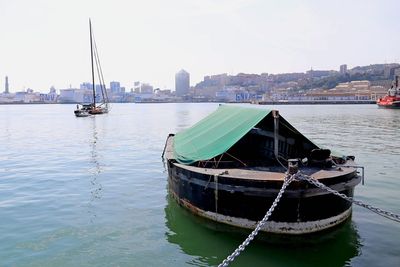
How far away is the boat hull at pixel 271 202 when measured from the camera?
29.2 feet

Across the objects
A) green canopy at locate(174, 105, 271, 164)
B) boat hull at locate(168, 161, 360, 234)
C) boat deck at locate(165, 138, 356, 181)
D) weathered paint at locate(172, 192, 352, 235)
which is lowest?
weathered paint at locate(172, 192, 352, 235)

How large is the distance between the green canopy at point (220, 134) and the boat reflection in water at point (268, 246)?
82.0 inches

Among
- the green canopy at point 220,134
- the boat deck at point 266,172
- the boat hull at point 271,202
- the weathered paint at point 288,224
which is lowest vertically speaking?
the weathered paint at point 288,224

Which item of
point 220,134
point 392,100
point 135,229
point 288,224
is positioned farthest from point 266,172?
point 392,100

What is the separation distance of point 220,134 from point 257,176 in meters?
2.99

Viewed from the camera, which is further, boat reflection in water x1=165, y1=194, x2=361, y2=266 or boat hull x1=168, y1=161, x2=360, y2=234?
boat hull x1=168, y1=161, x2=360, y2=234

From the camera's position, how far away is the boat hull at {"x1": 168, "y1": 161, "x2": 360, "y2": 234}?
29.2 ft

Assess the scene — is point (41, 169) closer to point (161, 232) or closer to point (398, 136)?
point (161, 232)

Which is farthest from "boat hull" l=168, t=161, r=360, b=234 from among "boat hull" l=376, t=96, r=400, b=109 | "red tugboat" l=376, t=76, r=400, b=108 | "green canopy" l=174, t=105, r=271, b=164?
"red tugboat" l=376, t=76, r=400, b=108

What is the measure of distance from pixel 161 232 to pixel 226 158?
2.80 m

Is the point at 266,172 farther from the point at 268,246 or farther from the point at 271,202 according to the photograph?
the point at 268,246

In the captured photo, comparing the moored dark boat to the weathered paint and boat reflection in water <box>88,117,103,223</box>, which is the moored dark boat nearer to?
the weathered paint

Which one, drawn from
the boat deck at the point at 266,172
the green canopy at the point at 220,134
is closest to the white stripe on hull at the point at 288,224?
the boat deck at the point at 266,172

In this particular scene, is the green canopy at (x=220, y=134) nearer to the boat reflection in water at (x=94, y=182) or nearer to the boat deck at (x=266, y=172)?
the boat deck at (x=266, y=172)
